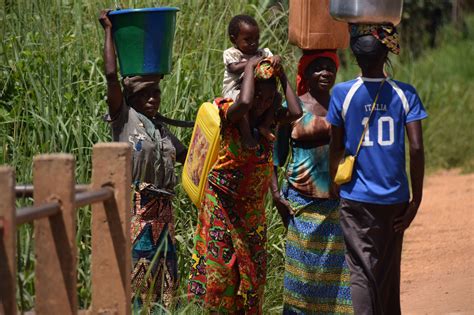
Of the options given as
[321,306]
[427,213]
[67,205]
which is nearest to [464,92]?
[427,213]

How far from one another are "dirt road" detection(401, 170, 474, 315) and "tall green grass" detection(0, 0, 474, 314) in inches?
45.8

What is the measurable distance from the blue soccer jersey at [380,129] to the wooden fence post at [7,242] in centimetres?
226

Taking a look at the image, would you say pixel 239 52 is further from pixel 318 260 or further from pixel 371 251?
pixel 371 251

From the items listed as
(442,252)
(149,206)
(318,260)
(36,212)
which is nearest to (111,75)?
(149,206)

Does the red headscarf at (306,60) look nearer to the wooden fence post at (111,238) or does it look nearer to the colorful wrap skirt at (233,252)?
the colorful wrap skirt at (233,252)

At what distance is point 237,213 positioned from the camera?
5.52 meters

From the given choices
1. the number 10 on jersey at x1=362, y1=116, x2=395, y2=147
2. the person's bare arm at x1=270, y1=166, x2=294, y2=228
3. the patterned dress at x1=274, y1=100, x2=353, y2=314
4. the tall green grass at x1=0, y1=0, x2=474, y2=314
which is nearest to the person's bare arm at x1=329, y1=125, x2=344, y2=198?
the number 10 on jersey at x1=362, y1=116, x2=395, y2=147

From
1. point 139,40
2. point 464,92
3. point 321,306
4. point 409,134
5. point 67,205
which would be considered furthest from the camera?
point 464,92

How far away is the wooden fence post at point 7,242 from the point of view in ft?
10.5

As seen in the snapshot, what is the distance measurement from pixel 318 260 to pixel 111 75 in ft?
5.02

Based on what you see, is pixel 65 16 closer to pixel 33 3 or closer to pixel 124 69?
pixel 33 3

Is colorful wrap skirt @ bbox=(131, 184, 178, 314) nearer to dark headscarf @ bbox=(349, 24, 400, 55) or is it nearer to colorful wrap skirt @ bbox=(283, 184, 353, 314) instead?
colorful wrap skirt @ bbox=(283, 184, 353, 314)

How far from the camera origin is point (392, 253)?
5.24m

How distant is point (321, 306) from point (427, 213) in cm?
512
